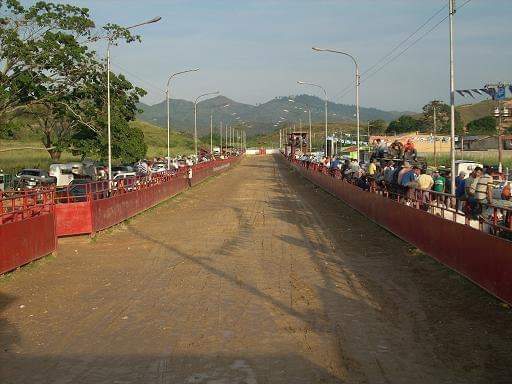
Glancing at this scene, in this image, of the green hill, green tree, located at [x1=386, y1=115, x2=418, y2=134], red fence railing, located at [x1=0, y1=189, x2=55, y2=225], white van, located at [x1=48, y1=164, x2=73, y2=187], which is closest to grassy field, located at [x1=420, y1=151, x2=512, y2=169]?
white van, located at [x1=48, y1=164, x2=73, y2=187]

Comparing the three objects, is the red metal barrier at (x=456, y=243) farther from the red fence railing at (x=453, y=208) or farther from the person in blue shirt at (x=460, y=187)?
the person in blue shirt at (x=460, y=187)

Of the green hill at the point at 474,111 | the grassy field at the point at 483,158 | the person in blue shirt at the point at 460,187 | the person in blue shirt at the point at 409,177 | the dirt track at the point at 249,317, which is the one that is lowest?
the dirt track at the point at 249,317

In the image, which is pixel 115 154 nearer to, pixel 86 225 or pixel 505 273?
pixel 86 225

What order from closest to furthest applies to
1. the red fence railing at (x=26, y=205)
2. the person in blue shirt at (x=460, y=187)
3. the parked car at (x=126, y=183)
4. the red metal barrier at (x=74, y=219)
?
1. the red fence railing at (x=26, y=205)
2. the person in blue shirt at (x=460, y=187)
3. the red metal barrier at (x=74, y=219)
4. the parked car at (x=126, y=183)

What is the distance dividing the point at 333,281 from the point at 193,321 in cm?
358

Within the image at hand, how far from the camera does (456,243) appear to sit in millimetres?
11906

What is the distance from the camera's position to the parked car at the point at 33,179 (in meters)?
36.1

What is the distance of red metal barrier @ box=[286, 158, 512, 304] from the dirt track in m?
0.26

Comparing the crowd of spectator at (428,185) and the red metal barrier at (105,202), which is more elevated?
the crowd of spectator at (428,185)

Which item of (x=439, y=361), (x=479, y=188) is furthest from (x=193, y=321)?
(x=479, y=188)

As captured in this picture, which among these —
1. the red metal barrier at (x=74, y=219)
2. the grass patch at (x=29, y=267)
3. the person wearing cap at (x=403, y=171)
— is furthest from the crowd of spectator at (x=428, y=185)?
the red metal barrier at (x=74, y=219)

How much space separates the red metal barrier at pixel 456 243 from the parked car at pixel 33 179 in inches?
880

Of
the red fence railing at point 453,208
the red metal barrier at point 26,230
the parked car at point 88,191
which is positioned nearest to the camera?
the red fence railing at point 453,208

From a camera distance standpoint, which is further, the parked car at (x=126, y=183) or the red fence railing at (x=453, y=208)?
the parked car at (x=126, y=183)
